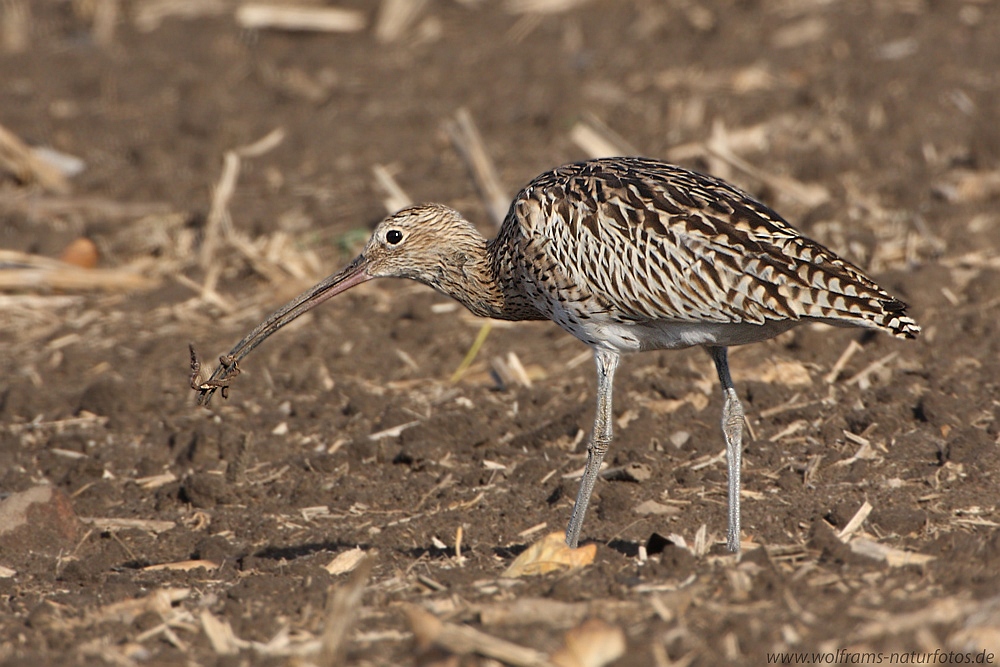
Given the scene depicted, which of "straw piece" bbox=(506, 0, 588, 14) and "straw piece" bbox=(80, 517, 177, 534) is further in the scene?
"straw piece" bbox=(506, 0, 588, 14)

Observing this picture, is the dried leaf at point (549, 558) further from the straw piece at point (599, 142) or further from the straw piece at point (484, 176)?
the straw piece at point (599, 142)

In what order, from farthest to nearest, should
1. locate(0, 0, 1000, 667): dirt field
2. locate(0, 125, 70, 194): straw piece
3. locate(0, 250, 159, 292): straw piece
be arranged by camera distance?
locate(0, 125, 70, 194): straw piece
locate(0, 250, 159, 292): straw piece
locate(0, 0, 1000, 667): dirt field

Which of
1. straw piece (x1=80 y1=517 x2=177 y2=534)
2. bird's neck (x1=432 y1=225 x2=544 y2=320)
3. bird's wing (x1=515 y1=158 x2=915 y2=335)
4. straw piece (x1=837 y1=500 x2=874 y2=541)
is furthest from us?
straw piece (x1=80 y1=517 x2=177 y2=534)

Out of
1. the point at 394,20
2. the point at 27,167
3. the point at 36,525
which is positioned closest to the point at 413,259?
the point at 36,525

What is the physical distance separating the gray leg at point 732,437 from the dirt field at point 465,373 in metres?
0.21

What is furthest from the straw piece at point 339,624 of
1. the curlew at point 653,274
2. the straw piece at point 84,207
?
the straw piece at point 84,207

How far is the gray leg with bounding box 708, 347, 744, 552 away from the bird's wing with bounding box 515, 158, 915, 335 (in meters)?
0.68

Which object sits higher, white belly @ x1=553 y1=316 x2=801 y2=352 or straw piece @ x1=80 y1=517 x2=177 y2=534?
white belly @ x1=553 y1=316 x2=801 y2=352

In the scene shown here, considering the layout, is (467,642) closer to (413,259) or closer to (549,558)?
(549,558)

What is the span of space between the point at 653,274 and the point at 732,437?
1.03 m

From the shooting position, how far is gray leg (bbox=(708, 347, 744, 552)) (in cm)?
644

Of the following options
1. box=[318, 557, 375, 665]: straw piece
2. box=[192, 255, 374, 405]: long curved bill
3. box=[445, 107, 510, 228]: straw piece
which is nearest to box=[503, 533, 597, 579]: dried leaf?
box=[318, 557, 375, 665]: straw piece

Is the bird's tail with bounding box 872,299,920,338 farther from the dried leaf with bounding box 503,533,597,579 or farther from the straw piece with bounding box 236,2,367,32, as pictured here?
the straw piece with bounding box 236,2,367,32

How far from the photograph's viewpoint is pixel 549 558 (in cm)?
591
